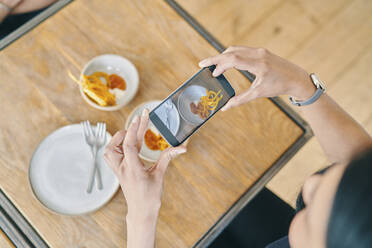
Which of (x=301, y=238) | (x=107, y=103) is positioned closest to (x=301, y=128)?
(x=301, y=238)

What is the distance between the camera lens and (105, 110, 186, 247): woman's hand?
2.12 ft

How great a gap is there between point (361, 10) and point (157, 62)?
61.2 inches

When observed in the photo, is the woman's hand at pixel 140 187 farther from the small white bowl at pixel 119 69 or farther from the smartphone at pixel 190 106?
the small white bowl at pixel 119 69

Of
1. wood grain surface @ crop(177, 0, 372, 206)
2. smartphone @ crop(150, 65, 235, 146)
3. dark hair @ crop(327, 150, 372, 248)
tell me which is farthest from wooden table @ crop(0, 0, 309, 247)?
wood grain surface @ crop(177, 0, 372, 206)

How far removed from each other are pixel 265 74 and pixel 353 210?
0.42 metres

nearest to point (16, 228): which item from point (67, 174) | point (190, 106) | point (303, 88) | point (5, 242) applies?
point (5, 242)

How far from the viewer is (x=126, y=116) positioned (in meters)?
0.81

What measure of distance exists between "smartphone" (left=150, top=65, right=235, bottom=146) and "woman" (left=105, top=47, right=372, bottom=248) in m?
0.03

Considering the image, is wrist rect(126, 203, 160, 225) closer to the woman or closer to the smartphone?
the woman

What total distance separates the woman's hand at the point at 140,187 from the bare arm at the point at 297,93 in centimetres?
24

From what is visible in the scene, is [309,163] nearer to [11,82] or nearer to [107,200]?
[107,200]

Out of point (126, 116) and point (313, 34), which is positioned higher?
point (126, 116)

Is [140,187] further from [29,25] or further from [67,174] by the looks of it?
[29,25]

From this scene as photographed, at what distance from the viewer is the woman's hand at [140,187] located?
646 millimetres
